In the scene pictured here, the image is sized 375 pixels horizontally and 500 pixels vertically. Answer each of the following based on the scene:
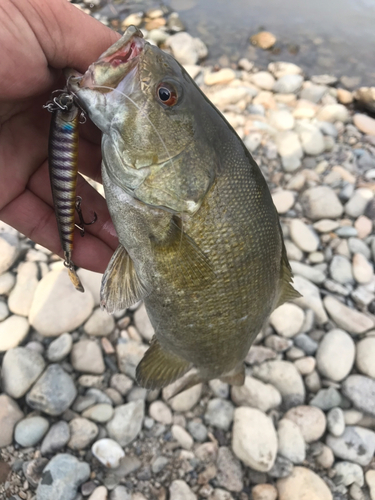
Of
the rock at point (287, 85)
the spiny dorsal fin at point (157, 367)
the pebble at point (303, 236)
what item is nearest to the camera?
the spiny dorsal fin at point (157, 367)

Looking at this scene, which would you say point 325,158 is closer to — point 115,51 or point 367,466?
point 367,466

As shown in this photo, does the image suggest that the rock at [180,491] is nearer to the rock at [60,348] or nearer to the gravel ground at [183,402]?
the gravel ground at [183,402]

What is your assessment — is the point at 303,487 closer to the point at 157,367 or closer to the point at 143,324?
the point at 157,367

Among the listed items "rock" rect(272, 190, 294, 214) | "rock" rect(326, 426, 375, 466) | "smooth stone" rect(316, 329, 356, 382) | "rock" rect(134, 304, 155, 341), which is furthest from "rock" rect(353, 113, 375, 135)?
"rock" rect(134, 304, 155, 341)

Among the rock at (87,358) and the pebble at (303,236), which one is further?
the pebble at (303,236)

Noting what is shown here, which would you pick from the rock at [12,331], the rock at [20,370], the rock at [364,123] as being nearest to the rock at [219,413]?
the rock at [20,370]

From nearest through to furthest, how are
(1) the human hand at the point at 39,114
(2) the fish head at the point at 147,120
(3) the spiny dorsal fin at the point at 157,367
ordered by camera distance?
(2) the fish head at the point at 147,120
(1) the human hand at the point at 39,114
(3) the spiny dorsal fin at the point at 157,367

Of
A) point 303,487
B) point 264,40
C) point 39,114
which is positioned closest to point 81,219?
point 39,114
